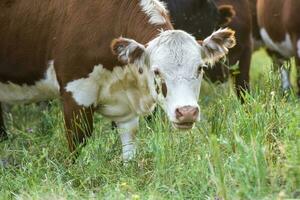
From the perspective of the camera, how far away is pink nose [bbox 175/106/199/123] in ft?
19.5

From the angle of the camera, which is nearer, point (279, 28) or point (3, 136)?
point (3, 136)

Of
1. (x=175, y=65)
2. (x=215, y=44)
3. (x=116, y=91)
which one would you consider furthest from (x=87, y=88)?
(x=215, y=44)

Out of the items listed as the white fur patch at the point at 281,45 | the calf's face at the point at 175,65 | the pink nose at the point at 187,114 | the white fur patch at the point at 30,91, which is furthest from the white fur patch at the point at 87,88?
the white fur patch at the point at 281,45

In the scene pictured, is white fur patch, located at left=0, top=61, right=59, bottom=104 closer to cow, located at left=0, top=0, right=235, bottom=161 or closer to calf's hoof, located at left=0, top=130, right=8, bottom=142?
cow, located at left=0, top=0, right=235, bottom=161

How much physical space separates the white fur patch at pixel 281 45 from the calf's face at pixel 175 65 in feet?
13.2

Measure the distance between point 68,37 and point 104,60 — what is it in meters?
0.39

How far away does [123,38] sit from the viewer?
20.7 feet

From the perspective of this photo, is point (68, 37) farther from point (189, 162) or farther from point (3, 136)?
point (3, 136)

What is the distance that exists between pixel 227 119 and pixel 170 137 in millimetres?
555

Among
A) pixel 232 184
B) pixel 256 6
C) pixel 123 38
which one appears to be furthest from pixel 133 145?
pixel 256 6

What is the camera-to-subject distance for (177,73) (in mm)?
6148

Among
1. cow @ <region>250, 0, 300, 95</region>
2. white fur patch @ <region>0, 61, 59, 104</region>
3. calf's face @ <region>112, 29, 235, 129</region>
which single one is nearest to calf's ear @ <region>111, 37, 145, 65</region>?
calf's face @ <region>112, 29, 235, 129</region>

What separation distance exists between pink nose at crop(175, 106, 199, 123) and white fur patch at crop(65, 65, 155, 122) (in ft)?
2.16

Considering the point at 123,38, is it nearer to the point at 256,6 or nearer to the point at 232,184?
the point at 232,184
